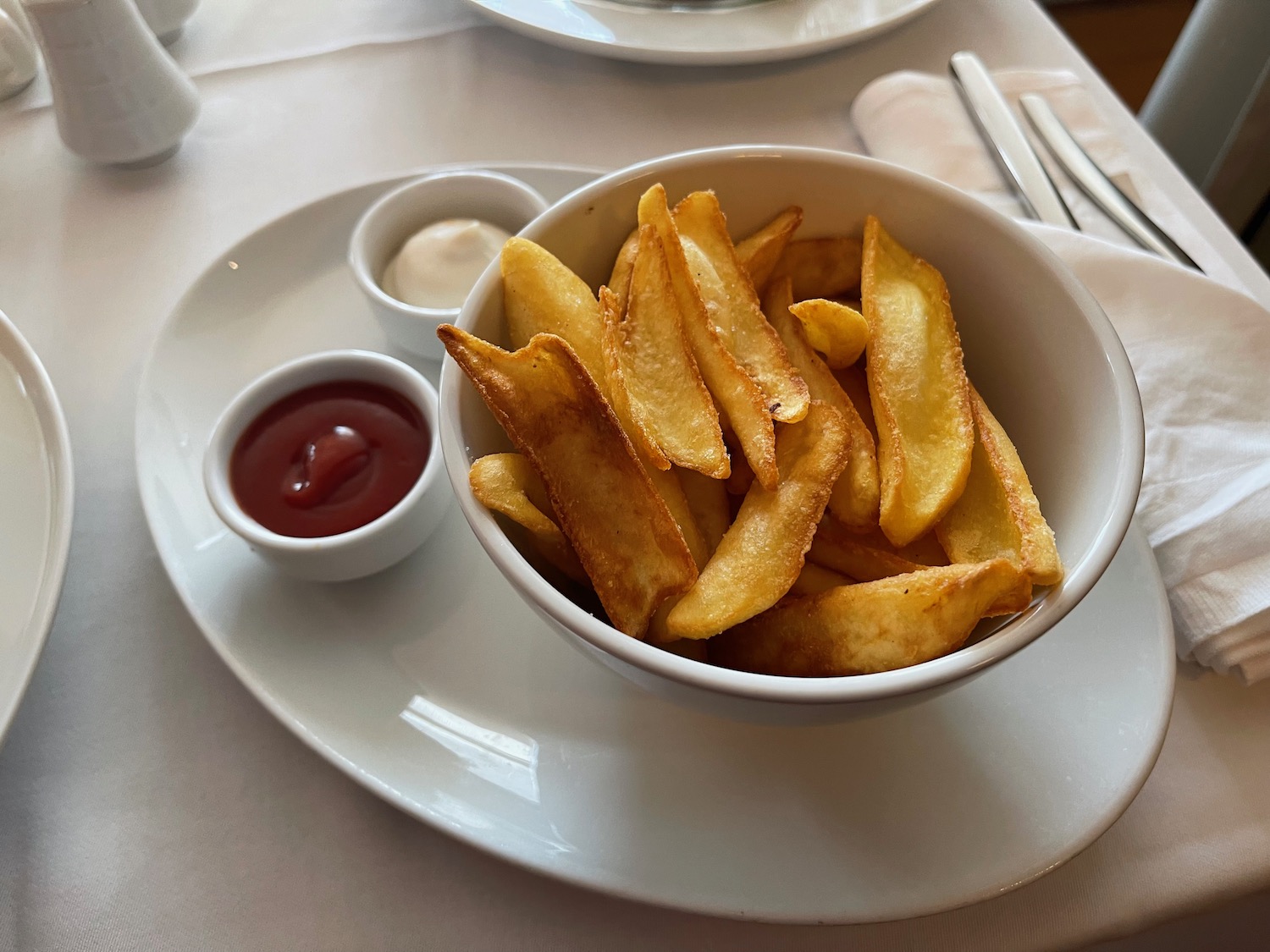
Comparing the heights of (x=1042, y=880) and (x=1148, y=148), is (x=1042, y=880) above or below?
below

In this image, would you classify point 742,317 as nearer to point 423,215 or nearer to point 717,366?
point 717,366

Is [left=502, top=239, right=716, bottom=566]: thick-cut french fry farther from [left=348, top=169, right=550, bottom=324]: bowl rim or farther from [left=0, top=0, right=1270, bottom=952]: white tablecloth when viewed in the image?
[left=0, top=0, right=1270, bottom=952]: white tablecloth

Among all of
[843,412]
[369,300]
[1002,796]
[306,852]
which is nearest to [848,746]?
[1002,796]

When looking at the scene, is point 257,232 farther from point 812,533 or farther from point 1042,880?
point 1042,880

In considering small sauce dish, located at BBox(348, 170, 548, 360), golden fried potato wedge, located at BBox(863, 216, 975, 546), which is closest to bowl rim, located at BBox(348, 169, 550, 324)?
small sauce dish, located at BBox(348, 170, 548, 360)

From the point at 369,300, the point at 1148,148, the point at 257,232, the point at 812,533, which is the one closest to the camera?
the point at 812,533

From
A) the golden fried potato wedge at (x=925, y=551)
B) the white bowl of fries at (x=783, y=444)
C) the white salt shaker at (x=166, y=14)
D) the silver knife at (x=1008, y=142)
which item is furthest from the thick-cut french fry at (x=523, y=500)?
the white salt shaker at (x=166, y=14)

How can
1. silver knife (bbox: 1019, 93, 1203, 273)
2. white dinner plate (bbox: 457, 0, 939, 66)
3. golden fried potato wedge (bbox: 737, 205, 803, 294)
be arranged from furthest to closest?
1. white dinner plate (bbox: 457, 0, 939, 66)
2. silver knife (bbox: 1019, 93, 1203, 273)
3. golden fried potato wedge (bbox: 737, 205, 803, 294)
